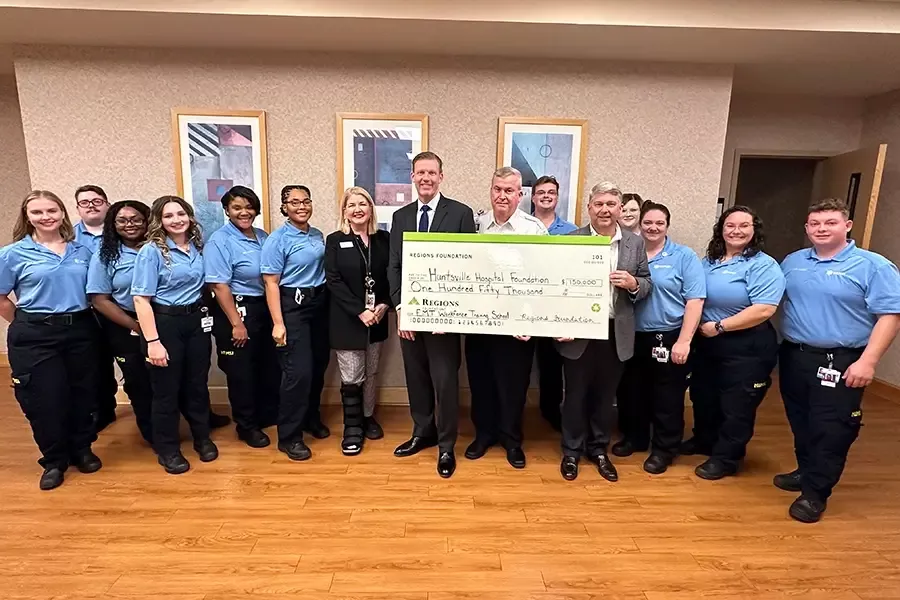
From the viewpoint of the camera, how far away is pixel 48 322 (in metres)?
2.46

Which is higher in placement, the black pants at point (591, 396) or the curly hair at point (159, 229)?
the curly hair at point (159, 229)

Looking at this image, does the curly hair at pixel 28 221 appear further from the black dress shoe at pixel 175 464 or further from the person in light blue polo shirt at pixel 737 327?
the person in light blue polo shirt at pixel 737 327

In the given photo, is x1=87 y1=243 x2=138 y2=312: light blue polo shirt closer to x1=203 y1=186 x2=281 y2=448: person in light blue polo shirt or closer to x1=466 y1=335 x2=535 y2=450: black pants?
x1=203 y1=186 x2=281 y2=448: person in light blue polo shirt

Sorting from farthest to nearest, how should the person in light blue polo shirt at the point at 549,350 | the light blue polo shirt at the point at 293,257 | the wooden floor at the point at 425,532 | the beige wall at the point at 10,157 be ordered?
the beige wall at the point at 10,157 < the person in light blue polo shirt at the point at 549,350 < the light blue polo shirt at the point at 293,257 < the wooden floor at the point at 425,532

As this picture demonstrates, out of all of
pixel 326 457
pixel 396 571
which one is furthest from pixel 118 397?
pixel 396 571

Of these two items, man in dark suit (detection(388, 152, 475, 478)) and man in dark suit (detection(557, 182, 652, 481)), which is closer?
man in dark suit (detection(557, 182, 652, 481))


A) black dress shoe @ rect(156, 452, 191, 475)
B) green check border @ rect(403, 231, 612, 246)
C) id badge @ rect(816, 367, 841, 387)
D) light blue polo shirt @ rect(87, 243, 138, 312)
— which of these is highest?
green check border @ rect(403, 231, 612, 246)

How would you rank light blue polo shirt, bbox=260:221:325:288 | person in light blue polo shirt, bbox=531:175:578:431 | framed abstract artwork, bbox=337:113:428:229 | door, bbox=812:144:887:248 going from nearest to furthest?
light blue polo shirt, bbox=260:221:325:288 < person in light blue polo shirt, bbox=531:175:578:431 < framed abstract artwork, bbox=337:113:428:229 < door, bbox=812:144:887:248

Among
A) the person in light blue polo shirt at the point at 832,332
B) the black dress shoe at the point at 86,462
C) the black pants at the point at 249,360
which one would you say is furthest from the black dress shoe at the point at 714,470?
the black dress shoe at the point at 86,462

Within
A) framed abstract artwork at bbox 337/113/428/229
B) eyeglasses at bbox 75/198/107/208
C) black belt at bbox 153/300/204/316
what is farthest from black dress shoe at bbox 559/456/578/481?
eyeglasses at bbox 75/198/107/208

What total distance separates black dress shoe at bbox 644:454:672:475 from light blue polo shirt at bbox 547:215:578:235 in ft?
4.91

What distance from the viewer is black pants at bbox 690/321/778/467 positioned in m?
2.61

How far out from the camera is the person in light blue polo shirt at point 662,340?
2.63 meters

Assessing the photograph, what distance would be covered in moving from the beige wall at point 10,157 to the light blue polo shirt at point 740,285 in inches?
225
